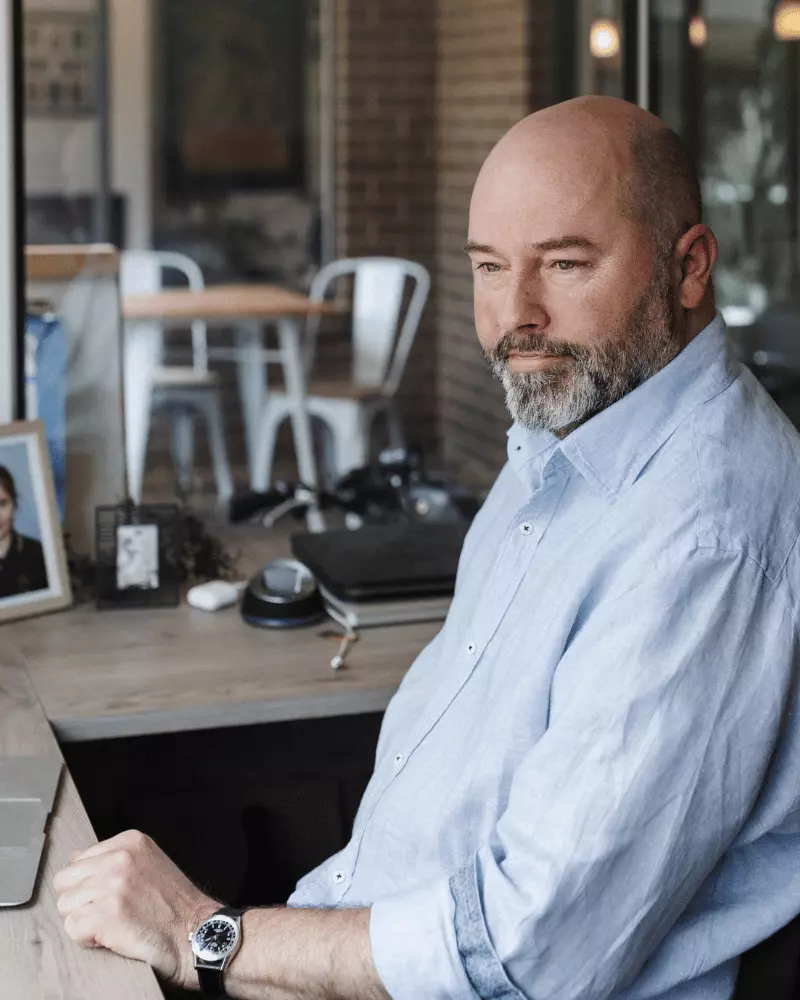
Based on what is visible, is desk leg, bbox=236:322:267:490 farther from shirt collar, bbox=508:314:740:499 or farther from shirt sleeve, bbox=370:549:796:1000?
shirt sleeve, bbox=370:549:796:1000

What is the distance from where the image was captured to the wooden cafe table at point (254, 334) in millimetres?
5375

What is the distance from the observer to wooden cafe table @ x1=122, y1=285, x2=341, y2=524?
5.38m

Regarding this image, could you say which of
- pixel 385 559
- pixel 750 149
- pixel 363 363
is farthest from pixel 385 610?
pixel 363 363

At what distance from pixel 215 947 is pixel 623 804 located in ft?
1.17

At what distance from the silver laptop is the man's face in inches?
22.9

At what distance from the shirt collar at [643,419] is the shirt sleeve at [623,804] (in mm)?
150

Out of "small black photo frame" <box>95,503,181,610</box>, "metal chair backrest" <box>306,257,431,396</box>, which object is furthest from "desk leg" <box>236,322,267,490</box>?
"small black photo frame" <box>95,503,181,610</box>

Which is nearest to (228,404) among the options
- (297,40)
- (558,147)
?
(297,40)

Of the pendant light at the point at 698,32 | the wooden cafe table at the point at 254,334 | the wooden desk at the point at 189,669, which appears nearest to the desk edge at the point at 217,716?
the wooden desk at the point at 189,669

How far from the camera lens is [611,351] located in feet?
4.21

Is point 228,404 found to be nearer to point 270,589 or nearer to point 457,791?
point 270,589

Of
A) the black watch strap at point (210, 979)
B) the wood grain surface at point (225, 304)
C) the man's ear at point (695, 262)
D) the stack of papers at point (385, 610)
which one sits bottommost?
the black watch strap at point (210, 979)

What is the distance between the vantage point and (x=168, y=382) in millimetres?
5371

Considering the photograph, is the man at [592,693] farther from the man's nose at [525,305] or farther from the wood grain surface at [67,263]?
the wood grain surface at [67,263]
